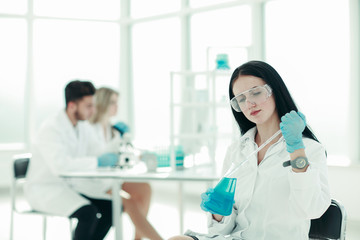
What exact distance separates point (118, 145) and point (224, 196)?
1781 mm

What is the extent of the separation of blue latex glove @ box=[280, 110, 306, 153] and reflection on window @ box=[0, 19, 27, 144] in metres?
4.76

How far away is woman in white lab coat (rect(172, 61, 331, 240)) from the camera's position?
4.07ft

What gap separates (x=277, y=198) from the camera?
134 centimetres

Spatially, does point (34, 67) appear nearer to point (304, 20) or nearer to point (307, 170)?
point (304, 20)

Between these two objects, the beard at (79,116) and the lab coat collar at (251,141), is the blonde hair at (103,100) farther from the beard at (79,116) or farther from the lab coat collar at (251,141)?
the lab coat collar at (251,141)

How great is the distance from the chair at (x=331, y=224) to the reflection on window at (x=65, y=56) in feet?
14.7

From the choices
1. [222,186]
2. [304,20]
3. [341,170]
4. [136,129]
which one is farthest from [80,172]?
[136,129]

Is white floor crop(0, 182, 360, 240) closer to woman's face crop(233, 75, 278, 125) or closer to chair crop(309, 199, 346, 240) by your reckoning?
chair crop(309, 199, 346, 240)

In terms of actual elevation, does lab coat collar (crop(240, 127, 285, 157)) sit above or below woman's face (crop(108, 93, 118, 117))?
below

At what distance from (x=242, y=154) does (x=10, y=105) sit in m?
4.54

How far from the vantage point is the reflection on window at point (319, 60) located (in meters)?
3.87

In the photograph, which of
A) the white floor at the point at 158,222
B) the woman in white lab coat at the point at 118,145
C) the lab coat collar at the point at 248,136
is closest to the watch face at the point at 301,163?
the lab coat collar at the point at 248,136

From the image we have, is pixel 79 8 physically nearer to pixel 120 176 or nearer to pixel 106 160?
pixel 106 160

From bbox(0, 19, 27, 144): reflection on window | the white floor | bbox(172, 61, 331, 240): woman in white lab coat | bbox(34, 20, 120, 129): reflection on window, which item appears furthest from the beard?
bbox(0, 19, 27, 144): reflection on window
